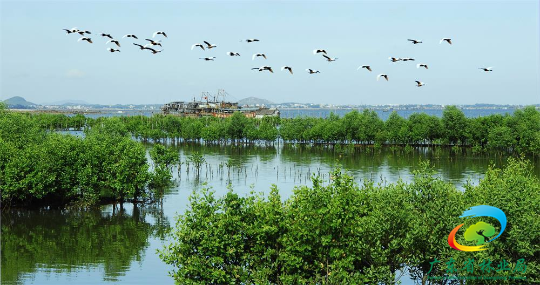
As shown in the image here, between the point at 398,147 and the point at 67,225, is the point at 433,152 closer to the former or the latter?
the point at 398,147

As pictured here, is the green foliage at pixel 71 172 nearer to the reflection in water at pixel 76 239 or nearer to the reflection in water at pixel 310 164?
the reflection in water at pixel 76 239

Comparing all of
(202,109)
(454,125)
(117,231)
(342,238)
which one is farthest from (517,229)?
(202,109)

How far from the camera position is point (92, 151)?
43.8 m

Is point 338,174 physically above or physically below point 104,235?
above

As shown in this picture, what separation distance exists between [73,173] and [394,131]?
208 feet

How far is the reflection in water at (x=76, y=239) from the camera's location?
3114cm

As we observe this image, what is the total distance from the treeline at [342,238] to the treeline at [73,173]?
22.9 meters

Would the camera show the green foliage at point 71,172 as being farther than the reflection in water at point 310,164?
No

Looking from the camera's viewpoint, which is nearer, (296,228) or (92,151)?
(296,228)

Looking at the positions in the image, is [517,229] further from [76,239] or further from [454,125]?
[454,125]

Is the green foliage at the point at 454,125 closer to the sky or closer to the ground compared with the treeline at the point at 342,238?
closer to the sky

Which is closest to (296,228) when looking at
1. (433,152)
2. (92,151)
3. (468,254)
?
(468,254)

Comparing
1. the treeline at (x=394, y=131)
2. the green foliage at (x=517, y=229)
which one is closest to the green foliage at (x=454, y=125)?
the treeline at (x=394, y=131)

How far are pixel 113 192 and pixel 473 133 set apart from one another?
209ft
